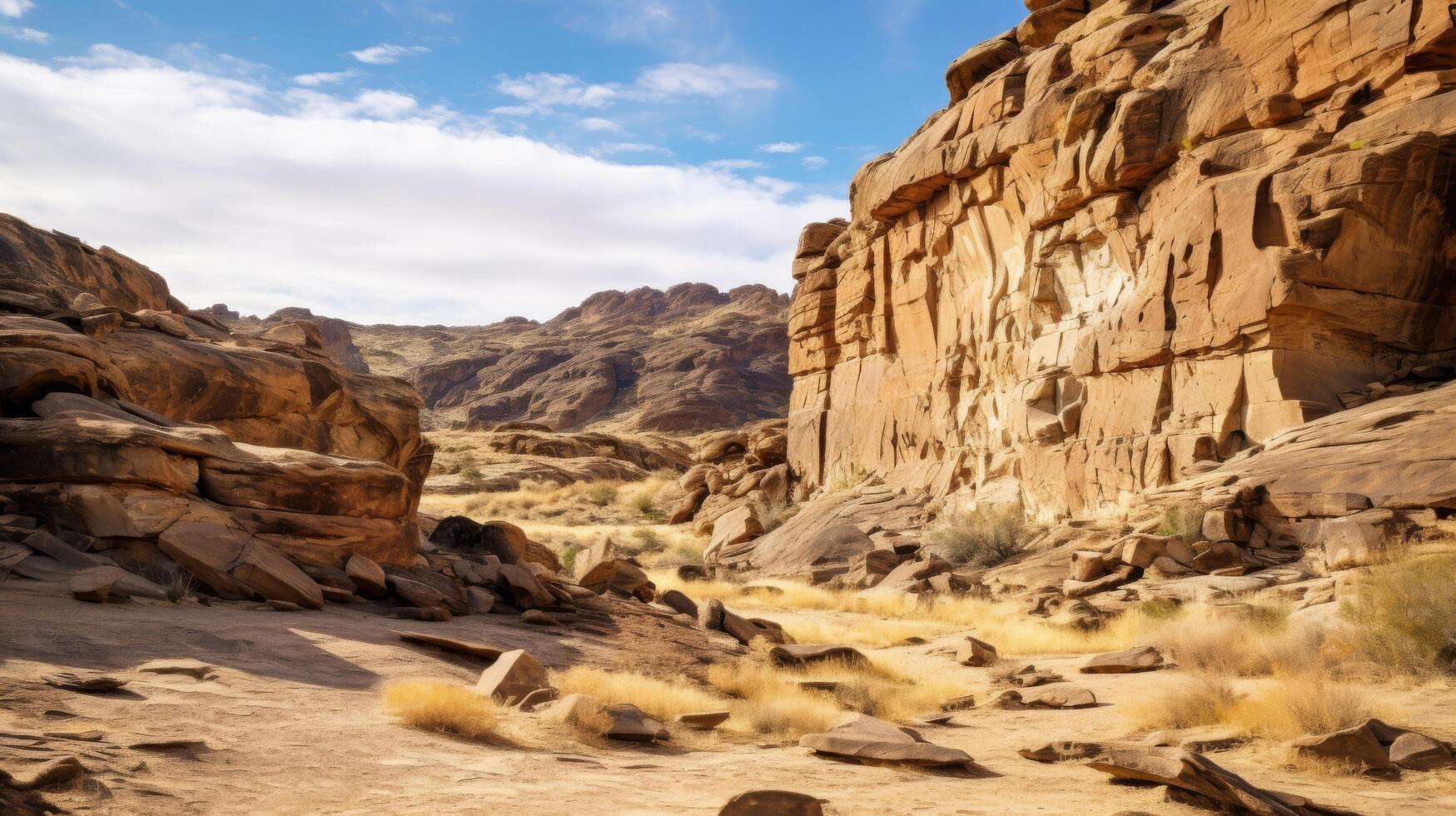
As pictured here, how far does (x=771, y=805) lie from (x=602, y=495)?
38.3 m

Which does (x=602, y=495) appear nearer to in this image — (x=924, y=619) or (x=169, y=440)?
Result: (x=924, y=619)

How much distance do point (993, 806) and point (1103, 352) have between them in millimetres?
17424

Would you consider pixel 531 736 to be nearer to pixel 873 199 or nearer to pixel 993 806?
pixel 993 806

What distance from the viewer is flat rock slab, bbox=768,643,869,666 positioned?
11.9m

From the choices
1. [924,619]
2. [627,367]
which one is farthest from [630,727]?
[627,367]

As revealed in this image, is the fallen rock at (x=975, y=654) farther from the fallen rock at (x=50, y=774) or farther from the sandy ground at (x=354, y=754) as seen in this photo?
the fallen rock at (x=50, y=774)

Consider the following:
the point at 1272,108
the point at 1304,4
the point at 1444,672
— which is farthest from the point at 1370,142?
the point at 1444,672

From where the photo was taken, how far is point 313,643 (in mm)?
8586

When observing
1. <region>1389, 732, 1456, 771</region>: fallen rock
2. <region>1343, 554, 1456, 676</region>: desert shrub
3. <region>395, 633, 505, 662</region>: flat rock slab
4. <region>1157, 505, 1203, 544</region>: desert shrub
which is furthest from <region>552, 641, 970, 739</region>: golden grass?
<region>1157, 505, 1203, 544</region>: desert shrub

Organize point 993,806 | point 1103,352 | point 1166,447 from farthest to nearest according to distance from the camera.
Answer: point 1103,352 < point 1166,447 < point 993,806

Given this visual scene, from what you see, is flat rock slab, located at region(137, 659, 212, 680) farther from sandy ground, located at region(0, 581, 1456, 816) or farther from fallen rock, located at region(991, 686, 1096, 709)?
fallen rock, located at region(991, 686, 1096, 709)

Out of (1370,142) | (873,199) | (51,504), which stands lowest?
(51,504)

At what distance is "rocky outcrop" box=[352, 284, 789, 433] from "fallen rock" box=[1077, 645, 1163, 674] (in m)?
64.1

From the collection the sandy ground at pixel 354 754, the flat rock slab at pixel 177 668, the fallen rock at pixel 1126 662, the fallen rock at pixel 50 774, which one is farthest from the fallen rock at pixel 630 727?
the fallen rock at pixel 1126 662
